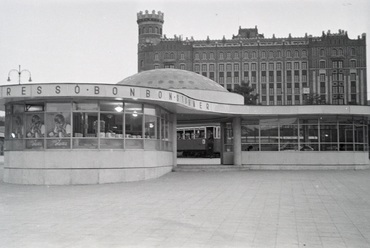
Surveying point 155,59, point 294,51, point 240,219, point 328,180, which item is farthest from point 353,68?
point 240,219

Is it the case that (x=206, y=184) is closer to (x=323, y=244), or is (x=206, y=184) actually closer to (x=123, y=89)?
(x=123, y=89)

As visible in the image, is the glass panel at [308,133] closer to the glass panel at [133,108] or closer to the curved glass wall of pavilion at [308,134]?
the curved glass wall of pavilion at [308,134]

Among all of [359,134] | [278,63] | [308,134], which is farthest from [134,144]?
[278,63]

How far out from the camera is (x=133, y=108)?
22016 mm

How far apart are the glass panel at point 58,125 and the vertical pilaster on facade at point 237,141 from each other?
1281 cm

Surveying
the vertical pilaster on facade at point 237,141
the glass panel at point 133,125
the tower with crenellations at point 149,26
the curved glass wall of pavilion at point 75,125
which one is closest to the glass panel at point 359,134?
the vertical pilaster on facade at point 237,141

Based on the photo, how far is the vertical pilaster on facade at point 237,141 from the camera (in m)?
30.7

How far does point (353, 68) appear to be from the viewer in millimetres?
111000

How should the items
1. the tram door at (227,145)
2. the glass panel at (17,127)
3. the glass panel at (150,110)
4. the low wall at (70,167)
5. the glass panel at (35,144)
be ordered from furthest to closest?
the tram door at (227,145) < the glass panel at (150,110) < the glass panel at (17,127) < the glass panel at (35,144) < the low wall at (70,167)

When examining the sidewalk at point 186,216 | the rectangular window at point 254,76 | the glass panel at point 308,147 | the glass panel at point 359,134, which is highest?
the rectangular window at point 254,76

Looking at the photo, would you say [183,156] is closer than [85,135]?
No

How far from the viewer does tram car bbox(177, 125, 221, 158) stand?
52.8 m

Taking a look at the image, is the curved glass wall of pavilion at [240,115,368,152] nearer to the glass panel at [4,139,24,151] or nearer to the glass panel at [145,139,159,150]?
the glass panel at [145,139,159,150]

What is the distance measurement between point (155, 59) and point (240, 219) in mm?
104203
